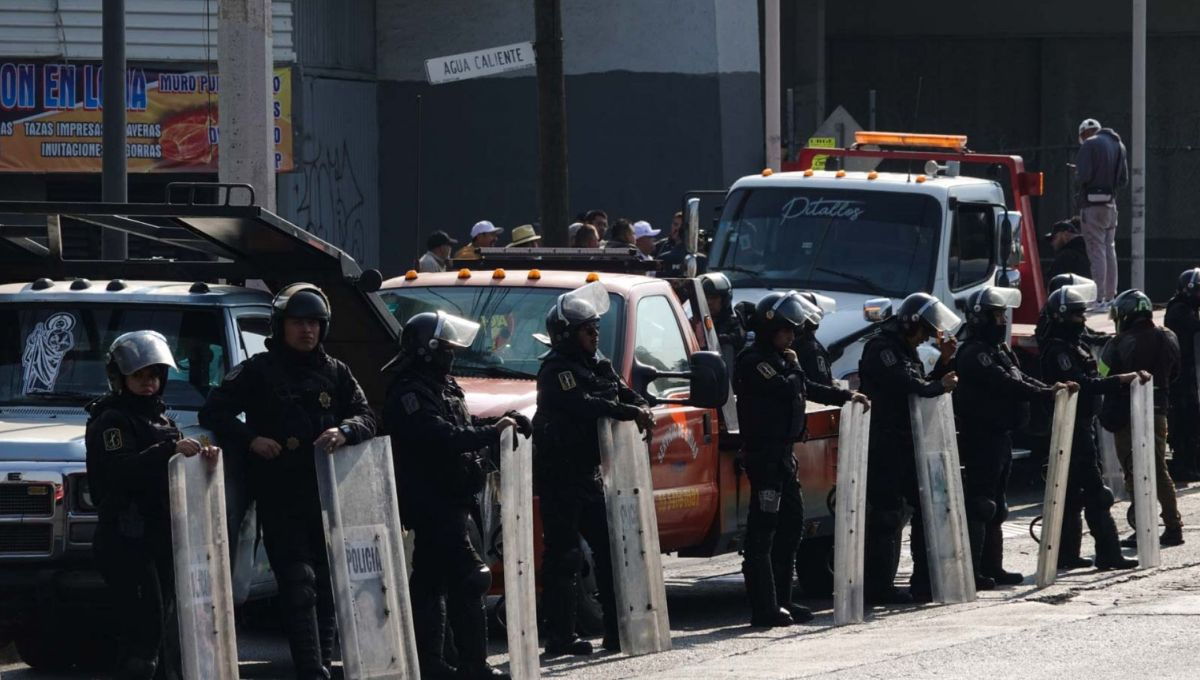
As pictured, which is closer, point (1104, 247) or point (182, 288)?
point (182, 288)

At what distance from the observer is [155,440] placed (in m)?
7.98

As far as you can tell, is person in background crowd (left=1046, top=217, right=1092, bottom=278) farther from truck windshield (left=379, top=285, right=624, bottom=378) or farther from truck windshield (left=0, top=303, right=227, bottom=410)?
truck windshield (left=0, top=303, right=227, bottom=410)

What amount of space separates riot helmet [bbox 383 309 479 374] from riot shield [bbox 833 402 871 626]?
8.07 ft

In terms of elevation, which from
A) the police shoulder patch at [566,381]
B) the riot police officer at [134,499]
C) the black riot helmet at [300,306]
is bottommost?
the riot police officer at [134,499]

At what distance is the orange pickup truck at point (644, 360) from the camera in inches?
409

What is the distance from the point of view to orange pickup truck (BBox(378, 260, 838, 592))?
34.1 ft

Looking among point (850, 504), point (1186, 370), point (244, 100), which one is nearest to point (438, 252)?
point (244, 100)

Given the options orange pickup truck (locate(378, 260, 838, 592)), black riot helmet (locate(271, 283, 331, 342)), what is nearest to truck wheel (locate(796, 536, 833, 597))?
orange pickup truck (locate(378, 260, 838, 592))

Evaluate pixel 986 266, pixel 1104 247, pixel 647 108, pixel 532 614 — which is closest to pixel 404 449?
pixel 532 614

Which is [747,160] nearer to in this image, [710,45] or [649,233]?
[710,45]

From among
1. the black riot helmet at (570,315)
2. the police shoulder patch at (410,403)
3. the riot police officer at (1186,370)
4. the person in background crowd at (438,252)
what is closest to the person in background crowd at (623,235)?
the person in background crowd at (438,252)

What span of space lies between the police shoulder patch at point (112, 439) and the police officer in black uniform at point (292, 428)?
384 millimetres

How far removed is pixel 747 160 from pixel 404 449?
18512 millimetres

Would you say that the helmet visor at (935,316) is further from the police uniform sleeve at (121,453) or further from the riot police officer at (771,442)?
the police uniform sleeve at (121,453)
